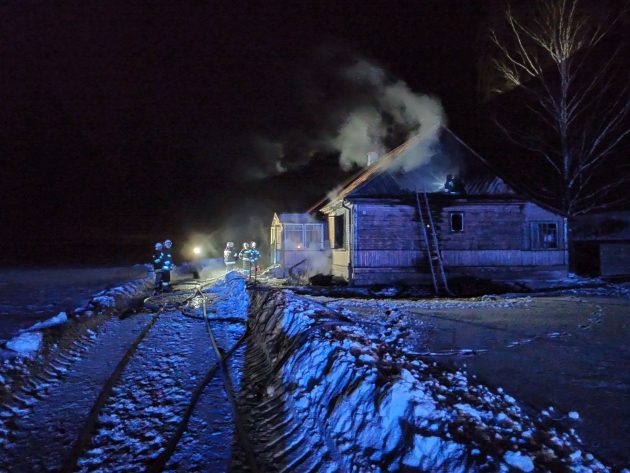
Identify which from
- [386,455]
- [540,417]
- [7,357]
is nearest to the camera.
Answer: [386,455]

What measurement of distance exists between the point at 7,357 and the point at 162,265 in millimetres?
10534

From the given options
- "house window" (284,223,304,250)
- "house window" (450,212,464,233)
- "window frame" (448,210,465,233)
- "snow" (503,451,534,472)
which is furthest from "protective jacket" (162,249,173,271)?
"snow" (503,451,534,472)

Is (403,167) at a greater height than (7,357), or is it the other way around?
(403,167)

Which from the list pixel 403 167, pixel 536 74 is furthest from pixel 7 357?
pixel 536 74

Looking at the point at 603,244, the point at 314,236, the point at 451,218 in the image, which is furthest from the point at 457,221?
the point at 603,244

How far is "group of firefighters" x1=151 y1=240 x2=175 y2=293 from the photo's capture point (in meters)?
16.4

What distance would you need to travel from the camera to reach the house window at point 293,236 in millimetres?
23078

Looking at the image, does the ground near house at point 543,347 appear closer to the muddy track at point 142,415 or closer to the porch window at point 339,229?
the muddy track at point 142,415

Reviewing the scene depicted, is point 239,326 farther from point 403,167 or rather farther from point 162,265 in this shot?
point 403,167

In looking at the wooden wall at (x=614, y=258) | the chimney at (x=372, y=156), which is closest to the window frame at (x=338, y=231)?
the chimney at (x=372, y=156)

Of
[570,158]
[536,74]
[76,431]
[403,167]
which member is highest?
[536,74]

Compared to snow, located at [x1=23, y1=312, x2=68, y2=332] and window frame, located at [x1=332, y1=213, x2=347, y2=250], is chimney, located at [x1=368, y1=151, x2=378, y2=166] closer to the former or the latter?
window frame, located at [x1=332, y1=213, x2=347, y2=250]

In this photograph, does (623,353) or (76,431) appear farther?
(623,353)

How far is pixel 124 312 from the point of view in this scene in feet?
41.0
